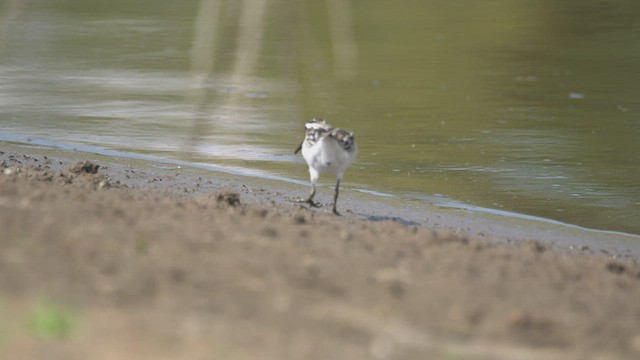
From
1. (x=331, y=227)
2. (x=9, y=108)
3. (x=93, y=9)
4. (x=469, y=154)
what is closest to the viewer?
(x=331, y=227)

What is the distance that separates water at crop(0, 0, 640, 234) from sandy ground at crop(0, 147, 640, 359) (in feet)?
4.46

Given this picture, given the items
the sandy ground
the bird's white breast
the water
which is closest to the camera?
the sandy ground

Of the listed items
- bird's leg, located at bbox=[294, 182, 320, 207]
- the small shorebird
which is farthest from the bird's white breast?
bird's leg, located at bbox=[294, 182, 320, 207]

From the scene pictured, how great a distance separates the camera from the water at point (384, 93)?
10.7 metres

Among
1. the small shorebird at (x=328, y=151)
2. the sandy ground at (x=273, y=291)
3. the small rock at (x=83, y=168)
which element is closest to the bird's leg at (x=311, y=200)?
the small shorebird at (x=328, y=151)

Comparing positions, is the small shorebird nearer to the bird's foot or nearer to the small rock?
the bird's foot

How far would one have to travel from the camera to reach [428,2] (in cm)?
2055

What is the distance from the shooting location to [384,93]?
46.6 ft

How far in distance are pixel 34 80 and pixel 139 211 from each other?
840cm

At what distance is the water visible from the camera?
423 inches

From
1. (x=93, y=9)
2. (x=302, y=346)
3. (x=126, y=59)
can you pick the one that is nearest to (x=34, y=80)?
(x=126, y=59)

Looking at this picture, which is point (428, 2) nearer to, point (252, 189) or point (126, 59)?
point (126, 59)

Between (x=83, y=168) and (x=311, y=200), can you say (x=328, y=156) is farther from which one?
(x=83, y=168)

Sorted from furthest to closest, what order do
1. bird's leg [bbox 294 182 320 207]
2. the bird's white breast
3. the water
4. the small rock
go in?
1. the water
2. the small rock
3. bird's leg [bbox 294 182 320 207]
4. the bird's white breast
